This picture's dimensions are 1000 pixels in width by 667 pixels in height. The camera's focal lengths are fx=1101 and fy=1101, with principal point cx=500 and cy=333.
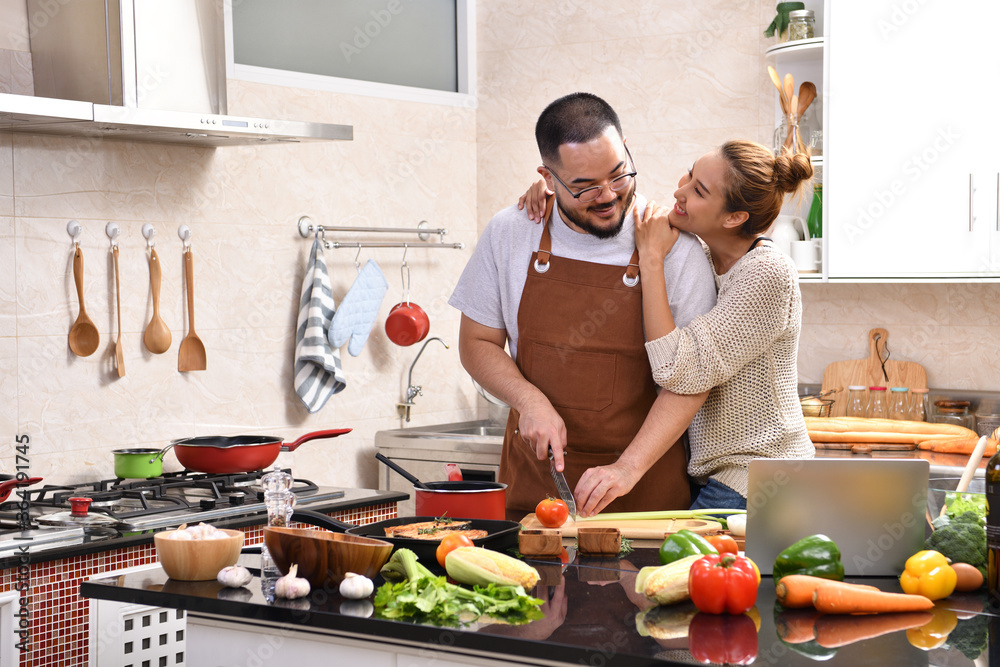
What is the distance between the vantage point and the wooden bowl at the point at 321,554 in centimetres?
147

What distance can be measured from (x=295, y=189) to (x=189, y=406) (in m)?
0.76

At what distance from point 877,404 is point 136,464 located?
215 centimetres

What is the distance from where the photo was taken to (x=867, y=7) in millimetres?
3107

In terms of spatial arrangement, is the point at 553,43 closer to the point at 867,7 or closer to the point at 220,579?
the point at 867,7

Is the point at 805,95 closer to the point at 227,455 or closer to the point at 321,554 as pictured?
the point at 227,455

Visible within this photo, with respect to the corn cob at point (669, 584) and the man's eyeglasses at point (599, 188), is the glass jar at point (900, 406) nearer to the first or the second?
the man's eyeglasses at point (599, 188)

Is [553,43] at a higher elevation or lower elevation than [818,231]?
higher

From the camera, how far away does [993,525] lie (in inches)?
54.6

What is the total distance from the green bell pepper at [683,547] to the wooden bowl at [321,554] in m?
0.38

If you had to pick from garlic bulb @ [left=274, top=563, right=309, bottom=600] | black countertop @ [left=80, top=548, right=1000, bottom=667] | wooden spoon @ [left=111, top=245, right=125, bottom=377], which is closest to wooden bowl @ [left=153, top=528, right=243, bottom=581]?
black countertop @ [left=80, top=548, right=1000, bottom=667]

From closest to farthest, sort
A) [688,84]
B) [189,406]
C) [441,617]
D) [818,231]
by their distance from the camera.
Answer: [441,617] → [189,406] → [818,231] → [688,84]

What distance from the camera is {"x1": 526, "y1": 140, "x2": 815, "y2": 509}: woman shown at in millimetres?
1964

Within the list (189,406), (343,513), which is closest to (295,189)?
(189,406)

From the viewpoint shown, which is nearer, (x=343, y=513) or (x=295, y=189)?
(x=343, y=513)
